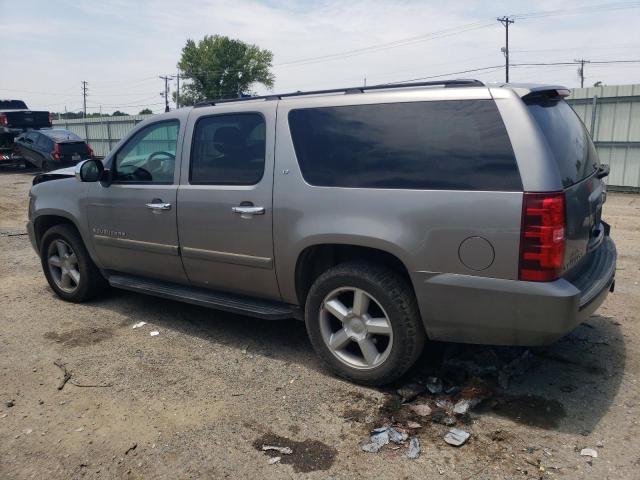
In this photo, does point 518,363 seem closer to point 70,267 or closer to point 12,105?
point 70,267

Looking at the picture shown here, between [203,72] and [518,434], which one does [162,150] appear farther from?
[203,72]

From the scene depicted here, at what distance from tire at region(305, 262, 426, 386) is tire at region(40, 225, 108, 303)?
2701mm

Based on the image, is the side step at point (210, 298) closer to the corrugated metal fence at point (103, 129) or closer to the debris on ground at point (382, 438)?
the debris on ground at point (382, 438)

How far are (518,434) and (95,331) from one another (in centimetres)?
355

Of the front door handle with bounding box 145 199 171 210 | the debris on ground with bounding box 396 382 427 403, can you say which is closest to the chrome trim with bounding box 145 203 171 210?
the front door handle with bounding box 145 199 171 210

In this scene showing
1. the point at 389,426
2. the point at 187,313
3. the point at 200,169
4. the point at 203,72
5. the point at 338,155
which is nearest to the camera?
the point at 389,426

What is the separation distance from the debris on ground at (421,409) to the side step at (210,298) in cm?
109

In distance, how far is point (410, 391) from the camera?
349 centimetres

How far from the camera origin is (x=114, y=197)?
15.8ft

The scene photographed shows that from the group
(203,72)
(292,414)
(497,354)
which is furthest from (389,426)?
(203,72)

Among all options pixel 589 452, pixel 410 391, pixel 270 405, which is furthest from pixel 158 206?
pixel 589 452

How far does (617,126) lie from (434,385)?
12.5 metres

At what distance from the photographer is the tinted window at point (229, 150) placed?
3.98 meters

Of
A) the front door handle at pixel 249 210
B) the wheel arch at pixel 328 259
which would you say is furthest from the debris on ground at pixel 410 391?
the front door handle at pixel 249 210
